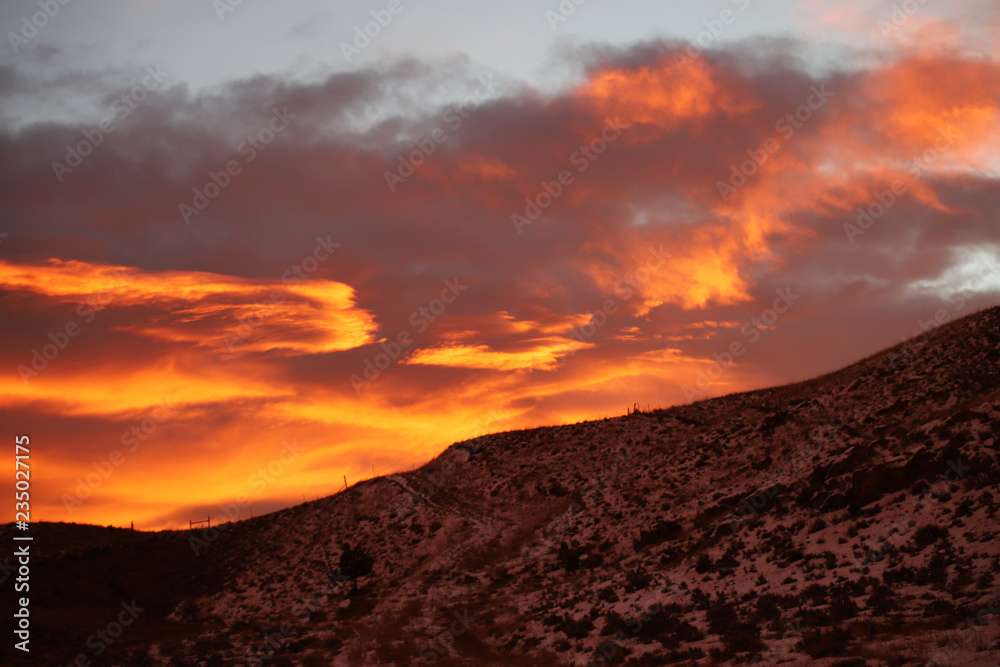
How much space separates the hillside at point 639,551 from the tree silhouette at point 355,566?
70 cm

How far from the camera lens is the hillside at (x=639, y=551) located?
22.1 m

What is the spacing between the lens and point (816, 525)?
102 feet

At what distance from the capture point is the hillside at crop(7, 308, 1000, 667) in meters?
22.1

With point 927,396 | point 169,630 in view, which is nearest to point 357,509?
point 169,630

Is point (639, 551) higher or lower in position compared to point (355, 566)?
lower

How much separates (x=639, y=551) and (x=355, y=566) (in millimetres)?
22373

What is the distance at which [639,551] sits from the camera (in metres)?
41.1

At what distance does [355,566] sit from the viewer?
49969mm

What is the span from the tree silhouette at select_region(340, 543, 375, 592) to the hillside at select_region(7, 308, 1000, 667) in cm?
70

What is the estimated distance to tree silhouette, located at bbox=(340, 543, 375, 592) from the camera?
163 feet

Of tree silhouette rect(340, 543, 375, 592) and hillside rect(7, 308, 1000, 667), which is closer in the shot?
hillside rect(7, 308, 1000, 667)

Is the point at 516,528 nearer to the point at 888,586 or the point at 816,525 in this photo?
the point at 816,525

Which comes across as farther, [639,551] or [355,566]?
[355,566]

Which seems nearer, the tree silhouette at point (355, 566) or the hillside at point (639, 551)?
the hillside at point (639, 551)
